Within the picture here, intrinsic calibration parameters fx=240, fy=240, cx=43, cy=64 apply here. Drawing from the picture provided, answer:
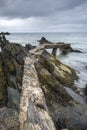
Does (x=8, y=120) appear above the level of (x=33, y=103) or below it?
above

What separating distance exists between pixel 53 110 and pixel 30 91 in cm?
119

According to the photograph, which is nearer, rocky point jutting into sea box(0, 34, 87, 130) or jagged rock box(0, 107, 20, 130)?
jagged rock box(0, 107, 20, 130)

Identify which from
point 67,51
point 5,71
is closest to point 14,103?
point 5,71

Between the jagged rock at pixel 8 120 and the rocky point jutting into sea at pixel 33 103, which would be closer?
the jagged rock at pixel 8 120

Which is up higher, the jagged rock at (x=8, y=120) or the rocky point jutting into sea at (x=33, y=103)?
the jagged rock at (x=8, y=120)

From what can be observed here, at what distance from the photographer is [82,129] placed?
6055 millimetres

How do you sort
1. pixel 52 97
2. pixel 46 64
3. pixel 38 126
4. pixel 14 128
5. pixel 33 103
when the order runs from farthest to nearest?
pixel 46 64, pixel 52 97, pixel 33 103, pixel 38 126, pixel 14 128

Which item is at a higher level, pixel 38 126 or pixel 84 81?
pixel 38 126

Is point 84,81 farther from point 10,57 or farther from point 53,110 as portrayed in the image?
point 53,110

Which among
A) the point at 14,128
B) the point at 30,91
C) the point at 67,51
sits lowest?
the point at 67,51

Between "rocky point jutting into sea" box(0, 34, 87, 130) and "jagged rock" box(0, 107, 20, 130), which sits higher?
"jagged rock" box(0, 107, 20, 130)

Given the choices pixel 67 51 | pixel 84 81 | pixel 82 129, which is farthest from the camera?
pixel 67 51

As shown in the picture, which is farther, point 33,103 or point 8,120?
point 33,103

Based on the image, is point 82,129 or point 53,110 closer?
point 82,129
